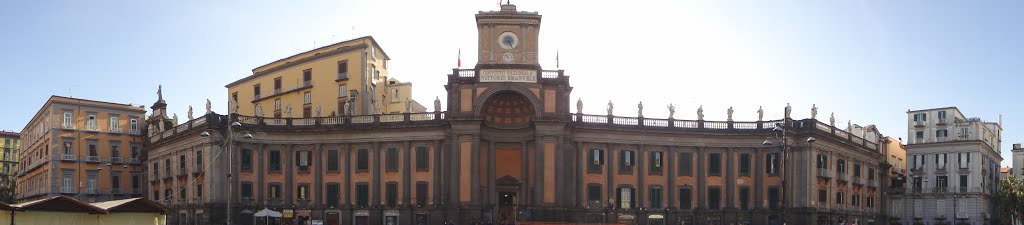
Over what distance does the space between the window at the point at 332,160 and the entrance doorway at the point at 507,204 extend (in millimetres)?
12745

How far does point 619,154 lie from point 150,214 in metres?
39.5

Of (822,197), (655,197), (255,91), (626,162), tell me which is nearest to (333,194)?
(626,162)

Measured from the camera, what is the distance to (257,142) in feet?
234

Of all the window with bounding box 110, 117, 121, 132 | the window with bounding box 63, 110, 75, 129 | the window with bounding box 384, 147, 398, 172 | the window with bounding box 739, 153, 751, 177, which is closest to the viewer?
the window with bounding box 384, 147, 398, 172

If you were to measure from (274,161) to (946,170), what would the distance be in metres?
65.8

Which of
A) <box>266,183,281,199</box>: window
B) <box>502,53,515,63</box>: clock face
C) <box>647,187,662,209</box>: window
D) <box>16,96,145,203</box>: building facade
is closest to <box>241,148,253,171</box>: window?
<box>266,183,281,199</box>: window

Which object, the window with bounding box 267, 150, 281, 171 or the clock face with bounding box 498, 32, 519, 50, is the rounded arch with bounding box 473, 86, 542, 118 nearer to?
the clock face with bounding box 498, 32, 519, 50

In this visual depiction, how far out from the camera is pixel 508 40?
68500 mm

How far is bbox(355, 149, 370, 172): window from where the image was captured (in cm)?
7069

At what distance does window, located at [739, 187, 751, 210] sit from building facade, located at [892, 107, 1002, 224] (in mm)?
31013

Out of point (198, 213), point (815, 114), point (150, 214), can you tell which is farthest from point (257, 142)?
point (815, 114)

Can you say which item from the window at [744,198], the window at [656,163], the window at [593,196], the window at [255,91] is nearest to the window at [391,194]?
the window at [593,196]

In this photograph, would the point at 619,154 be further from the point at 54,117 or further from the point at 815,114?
the point at 54,117

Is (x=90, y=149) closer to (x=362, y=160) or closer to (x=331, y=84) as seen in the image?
(x=331, y=84)
